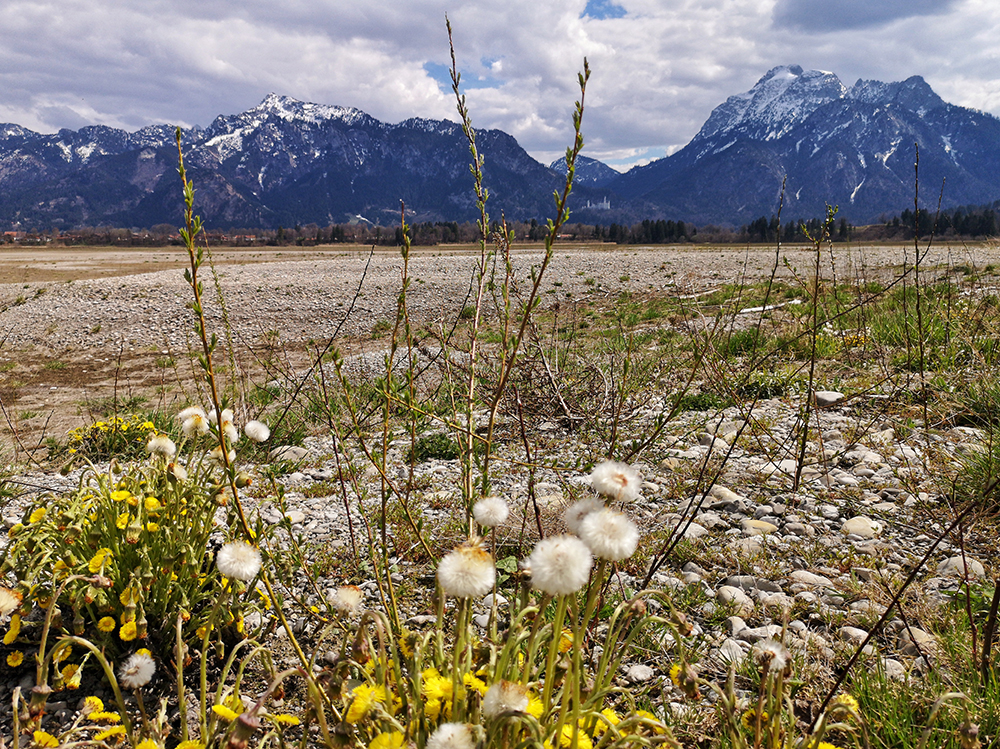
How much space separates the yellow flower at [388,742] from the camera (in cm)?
119

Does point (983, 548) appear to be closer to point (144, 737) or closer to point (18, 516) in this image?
point (144, 737)

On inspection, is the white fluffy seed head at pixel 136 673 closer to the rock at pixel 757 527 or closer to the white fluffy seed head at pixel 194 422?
the white fluffy seed head at pixel 194 422

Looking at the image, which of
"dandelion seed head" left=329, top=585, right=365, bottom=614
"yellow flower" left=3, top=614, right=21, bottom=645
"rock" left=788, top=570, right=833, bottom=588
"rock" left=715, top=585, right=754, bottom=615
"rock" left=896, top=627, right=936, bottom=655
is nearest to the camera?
"dandelion seed head" left=329, top=585, right=365, bottom=614

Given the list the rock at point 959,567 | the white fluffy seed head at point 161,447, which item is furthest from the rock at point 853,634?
the white fluffy seed head at point 161,447

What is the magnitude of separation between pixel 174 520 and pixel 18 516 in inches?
82.5

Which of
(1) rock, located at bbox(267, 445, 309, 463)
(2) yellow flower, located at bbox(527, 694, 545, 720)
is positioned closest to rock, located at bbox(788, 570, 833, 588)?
(2) yellow flower, located at bbox(527, 694, 545, 720)

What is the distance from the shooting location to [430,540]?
3.45 metres

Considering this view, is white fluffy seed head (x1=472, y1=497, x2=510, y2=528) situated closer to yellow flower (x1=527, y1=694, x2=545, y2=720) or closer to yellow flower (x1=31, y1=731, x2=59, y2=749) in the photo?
yellow flower (x1=527, y1=694, x2=545, y2=720)

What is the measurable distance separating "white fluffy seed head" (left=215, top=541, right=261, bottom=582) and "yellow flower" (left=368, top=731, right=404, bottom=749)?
465mm

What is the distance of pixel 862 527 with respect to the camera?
3373 mm

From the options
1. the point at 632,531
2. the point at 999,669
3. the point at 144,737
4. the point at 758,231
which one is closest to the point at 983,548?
the point at 999,669

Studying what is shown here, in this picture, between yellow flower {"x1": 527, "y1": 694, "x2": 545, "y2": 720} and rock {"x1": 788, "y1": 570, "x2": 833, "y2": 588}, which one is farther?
rock {"x1": 788, "y1": 570, "x2": 833, "y2": 588}

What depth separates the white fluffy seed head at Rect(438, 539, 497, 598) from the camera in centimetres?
107

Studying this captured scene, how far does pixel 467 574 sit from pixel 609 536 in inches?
11.3
